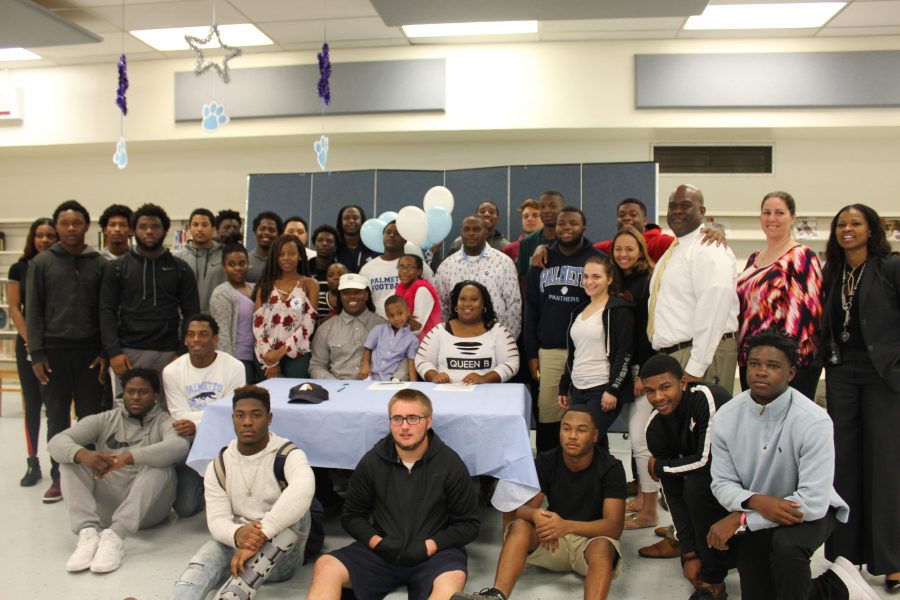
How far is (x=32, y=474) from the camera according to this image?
3975 millimetres

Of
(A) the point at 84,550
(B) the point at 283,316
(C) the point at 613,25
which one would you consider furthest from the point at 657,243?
(A) the point at 84,550

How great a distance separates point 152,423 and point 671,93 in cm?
527

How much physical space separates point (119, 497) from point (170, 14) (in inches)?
176

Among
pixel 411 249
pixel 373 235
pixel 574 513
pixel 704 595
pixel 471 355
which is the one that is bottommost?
pixel 704 595

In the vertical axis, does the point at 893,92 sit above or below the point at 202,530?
above

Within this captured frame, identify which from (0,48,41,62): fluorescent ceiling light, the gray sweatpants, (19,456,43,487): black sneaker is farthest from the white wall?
the gray sweatpants

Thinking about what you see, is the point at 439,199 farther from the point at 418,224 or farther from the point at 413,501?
the point at 413,501

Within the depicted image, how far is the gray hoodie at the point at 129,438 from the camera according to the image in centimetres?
304

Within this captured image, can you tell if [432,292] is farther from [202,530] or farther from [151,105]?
[151,105]

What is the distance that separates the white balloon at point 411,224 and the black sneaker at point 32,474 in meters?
2.64

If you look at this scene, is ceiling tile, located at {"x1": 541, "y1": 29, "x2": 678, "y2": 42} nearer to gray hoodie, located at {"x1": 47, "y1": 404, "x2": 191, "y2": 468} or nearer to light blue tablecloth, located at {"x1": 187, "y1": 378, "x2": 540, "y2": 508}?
light blue tablecloth, located at {"x1": 187, "y1": 378, "x2": 540, "y2": 508}

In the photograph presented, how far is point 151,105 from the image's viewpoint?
7.01 m

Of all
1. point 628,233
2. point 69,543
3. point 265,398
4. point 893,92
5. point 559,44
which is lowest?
point 69,543

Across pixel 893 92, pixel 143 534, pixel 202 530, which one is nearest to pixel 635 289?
pixel 202 530
